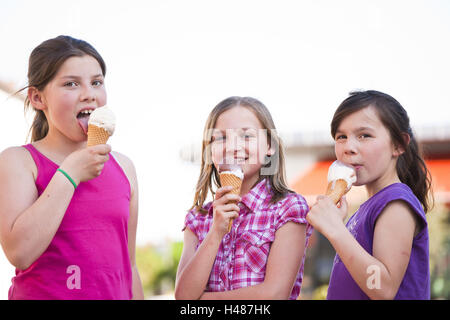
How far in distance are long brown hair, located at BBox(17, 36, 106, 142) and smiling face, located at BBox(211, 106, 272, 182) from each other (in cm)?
60

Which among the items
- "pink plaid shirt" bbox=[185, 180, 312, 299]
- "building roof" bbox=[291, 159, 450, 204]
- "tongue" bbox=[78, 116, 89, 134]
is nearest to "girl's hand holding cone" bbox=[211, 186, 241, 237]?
"pink plaid shirt" bbox=[185, 180, 312, 299]

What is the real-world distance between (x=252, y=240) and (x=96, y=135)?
0.77 m

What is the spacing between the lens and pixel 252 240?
198 centimetres

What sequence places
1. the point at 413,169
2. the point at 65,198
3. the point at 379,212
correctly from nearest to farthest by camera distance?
the point at 65,198 → the point at 379,212 → the point at 413,169

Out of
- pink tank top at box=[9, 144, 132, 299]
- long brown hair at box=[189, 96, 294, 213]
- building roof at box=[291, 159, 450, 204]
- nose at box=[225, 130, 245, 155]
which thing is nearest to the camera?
pink tank top at box=[9, 144, 132, 299]

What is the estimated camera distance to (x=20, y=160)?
1.84 m

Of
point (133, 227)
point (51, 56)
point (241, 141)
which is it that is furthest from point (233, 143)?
point (51, 56)

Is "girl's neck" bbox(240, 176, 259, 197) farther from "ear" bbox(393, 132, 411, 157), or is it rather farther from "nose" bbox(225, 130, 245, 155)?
"ear" bbox(393, 132, 411, 157)

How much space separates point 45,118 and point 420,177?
5.70ft

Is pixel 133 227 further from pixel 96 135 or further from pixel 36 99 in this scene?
pixel 36 99

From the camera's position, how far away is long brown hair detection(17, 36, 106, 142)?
194 cm

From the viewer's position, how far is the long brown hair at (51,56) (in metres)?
1.94

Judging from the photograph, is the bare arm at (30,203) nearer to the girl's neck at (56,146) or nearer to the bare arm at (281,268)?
the girl's neck at (56,146)
